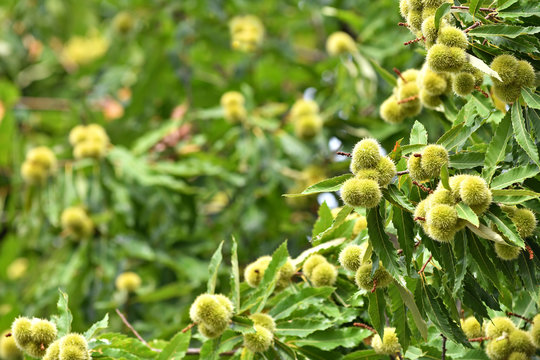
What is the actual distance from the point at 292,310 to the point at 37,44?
530cm

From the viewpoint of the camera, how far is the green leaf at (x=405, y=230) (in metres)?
1.95

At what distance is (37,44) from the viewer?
695 centimetres

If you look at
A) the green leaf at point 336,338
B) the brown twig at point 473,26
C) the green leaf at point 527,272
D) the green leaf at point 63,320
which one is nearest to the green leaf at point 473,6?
the brown twig at point 473,26

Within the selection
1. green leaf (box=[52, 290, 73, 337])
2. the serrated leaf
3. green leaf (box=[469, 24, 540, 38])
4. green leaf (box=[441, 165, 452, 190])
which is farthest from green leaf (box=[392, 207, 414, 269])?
green leaf (box=[52, 290, 73, 337])

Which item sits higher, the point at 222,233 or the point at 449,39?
the point at 449,39

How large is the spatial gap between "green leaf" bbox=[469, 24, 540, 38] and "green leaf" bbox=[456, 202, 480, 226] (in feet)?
1.50

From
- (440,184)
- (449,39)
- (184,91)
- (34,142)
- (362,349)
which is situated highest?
(449,39)

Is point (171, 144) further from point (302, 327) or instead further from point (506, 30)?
point (506, 30)

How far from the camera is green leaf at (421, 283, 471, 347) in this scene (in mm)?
1941

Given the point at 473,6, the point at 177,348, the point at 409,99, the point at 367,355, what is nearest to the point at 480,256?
the point at 367,355

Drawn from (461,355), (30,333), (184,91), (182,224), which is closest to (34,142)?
(184,91)

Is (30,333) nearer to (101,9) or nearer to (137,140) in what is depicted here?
(137,140)

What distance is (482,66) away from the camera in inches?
76.0

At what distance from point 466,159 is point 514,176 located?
17 centimetres
